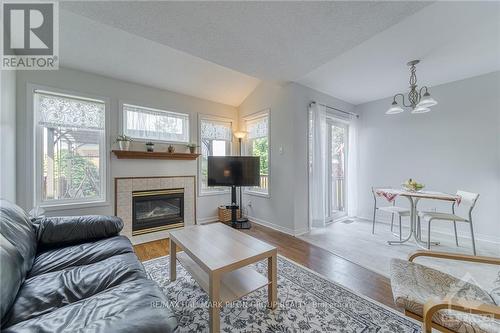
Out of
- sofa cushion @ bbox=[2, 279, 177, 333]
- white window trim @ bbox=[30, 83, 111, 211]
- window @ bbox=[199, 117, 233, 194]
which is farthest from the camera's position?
window @ bbox=[199, 117, 233, 194]

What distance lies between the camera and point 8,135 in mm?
2158

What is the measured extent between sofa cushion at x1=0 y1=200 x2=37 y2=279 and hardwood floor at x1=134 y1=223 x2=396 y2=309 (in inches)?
47.9

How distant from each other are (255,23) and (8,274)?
7.93 feet

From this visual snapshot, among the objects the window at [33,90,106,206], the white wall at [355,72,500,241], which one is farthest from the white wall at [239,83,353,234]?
the window at [33,90,106,206]

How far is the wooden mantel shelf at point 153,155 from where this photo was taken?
298 centimetres

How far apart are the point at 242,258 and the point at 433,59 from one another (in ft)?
11.0

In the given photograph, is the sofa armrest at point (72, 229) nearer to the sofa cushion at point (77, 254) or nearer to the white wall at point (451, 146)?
the sofa cushion at point (77, 254)

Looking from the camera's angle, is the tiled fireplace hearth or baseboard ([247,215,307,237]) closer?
the tiled fireplace hearth

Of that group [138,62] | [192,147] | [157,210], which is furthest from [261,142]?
[138,62]

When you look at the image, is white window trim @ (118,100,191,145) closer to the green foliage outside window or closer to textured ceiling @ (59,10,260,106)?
textured ceiling @ (59,10,260,106)

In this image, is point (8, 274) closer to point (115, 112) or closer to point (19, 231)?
point (19, 231)

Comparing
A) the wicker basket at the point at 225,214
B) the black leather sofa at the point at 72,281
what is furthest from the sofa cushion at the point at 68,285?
the wicker basket at the point at 225,214

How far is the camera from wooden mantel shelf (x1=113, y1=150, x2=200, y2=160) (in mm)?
2982

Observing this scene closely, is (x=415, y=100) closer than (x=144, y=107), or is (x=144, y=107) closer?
(x=415, y=100)
